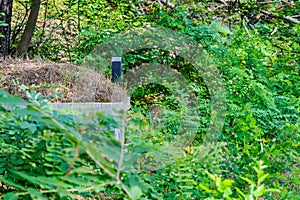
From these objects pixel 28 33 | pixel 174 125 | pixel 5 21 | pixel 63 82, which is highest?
pixel 5 21

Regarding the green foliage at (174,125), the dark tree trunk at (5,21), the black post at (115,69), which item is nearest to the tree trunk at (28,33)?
the dark tree trunk at (5,21)

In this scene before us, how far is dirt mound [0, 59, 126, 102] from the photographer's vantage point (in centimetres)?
405

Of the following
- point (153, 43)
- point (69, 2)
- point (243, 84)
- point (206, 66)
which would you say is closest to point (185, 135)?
point (243, 84)

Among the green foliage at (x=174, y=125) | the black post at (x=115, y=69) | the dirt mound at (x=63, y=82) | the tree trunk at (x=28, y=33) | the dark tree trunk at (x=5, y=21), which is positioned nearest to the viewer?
the green foliage at (x=174, y=125)

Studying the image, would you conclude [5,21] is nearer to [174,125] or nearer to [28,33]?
[28,33]

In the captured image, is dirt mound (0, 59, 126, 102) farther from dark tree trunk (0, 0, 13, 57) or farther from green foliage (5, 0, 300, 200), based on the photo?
dark tree trunk (0, 0, 13, 57)

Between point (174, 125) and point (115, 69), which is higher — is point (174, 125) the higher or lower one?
the lower one

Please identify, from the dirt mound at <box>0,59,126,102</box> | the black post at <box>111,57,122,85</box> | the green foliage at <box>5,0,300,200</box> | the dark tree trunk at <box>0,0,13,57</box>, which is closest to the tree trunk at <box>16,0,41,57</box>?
the dark tree trunk at <box>0,0,13,57</box>

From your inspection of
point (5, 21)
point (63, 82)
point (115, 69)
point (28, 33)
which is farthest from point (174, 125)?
point (28, 33)

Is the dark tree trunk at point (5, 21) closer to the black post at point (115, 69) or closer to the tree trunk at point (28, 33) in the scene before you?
the tree trunk at point (28, 33)

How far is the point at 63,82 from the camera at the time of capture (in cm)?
426

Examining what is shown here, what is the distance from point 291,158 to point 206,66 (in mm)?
3539

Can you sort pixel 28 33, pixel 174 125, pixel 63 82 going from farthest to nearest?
pixel 28 33 < pixel 63 82 < pixel 174 125

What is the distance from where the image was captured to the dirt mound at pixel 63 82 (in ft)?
13.3
